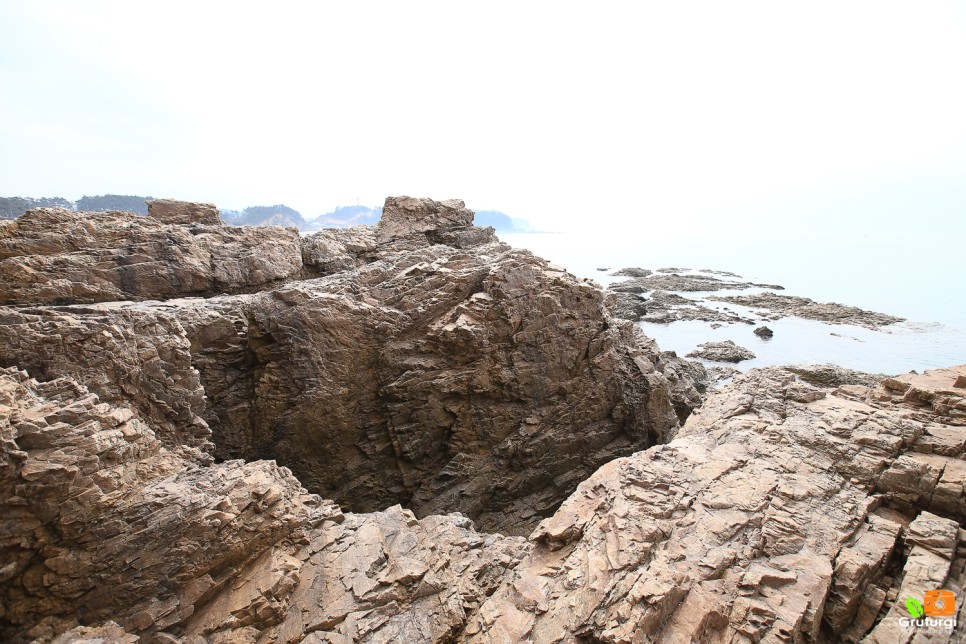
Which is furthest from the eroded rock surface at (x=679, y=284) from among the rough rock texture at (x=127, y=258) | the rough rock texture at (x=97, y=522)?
the rough rock texture at (x=97, y=522)

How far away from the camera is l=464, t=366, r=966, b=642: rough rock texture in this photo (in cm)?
641

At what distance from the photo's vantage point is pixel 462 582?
24.5ft

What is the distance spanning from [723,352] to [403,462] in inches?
836

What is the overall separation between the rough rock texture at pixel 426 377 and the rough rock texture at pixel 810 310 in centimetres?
2526

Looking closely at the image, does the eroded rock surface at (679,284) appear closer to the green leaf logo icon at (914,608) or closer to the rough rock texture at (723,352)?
the rough rock texture at (723,352)

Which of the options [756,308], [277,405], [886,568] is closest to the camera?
[886,568]

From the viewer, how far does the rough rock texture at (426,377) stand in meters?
12.1

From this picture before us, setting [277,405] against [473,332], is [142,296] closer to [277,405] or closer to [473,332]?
[277,405]

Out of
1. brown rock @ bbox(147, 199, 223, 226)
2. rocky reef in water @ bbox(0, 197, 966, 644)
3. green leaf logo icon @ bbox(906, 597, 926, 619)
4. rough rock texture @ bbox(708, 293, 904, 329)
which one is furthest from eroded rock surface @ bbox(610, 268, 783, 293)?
green leaf logo icon @ bbox(906, 597, 926, 619)

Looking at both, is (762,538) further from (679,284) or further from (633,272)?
(633,272)

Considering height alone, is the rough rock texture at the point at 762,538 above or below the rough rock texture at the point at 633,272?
below

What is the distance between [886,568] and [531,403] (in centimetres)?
901

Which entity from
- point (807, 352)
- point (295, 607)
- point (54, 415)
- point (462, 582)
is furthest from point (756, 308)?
point (54, 415)

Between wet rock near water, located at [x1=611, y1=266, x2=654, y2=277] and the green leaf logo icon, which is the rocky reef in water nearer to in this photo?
the green leaf logo icon
